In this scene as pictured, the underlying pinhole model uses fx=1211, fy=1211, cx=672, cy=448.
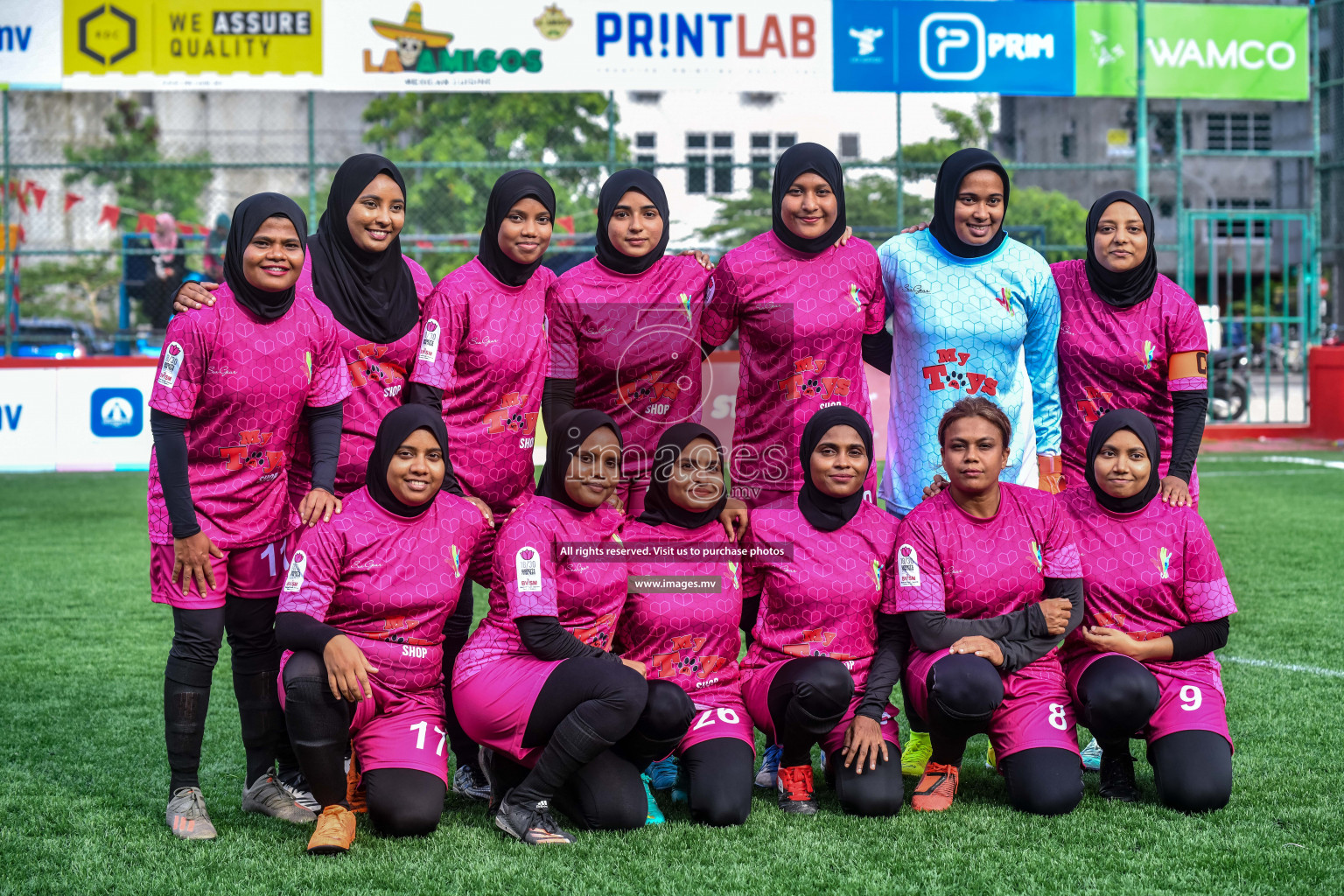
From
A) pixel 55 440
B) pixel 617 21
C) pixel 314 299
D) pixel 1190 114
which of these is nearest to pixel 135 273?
pixel 55 440

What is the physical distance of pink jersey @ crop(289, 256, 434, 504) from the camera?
3715mm

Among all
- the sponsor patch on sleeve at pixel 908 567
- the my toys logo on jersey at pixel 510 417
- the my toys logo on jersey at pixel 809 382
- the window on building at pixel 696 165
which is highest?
the window on building at pixel 696 165

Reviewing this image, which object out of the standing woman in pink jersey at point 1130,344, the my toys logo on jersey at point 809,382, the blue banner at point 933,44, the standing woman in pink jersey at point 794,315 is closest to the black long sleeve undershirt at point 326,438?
the standing woman in pink jersey at point 794,315

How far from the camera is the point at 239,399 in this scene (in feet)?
11.3

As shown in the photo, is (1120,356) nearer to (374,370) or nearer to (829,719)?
(829,719)

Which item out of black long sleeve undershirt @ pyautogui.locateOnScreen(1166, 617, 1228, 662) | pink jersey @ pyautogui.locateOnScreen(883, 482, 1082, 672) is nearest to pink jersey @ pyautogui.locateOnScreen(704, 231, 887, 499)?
pink jersey @ pyautogui.locateOnScreen(883, 482, 1082, 672)

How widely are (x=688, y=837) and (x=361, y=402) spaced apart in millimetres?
1626

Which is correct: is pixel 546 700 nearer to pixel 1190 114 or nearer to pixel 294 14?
pixel 294 14

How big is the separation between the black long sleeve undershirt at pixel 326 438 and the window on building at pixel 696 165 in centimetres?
952

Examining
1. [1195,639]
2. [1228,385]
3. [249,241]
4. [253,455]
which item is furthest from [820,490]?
[1228,385]

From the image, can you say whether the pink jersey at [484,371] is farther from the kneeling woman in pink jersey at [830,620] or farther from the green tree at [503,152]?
the green tree at [503,152]

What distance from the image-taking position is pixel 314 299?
3637 mm

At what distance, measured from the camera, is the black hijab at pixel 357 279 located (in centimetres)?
368

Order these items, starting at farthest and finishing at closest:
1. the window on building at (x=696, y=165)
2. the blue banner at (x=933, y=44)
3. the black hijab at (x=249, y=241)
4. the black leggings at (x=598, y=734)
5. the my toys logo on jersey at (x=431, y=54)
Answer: the window on building at (x=696, y=165)
the blue banner at (x=933, y=44)
the my toys logo on jersey at (x=431, y=54)
the black hijab at (x=249, y=241)
the black leggings at (x=598, y=734)
